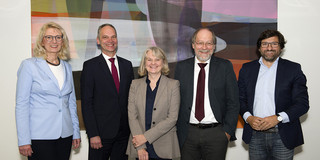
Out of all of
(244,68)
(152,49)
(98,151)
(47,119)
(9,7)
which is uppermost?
(9,7)

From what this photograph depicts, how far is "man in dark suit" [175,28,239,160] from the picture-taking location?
7.59 ft

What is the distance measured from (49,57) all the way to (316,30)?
3.57 metres

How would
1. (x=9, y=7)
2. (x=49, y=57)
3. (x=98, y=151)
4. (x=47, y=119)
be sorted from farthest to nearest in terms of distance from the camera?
(x=9, y=7) → (x=98, y=151) → (x=49, y=57) → (x=47, y=119)

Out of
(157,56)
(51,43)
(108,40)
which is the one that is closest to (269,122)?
(157,56)

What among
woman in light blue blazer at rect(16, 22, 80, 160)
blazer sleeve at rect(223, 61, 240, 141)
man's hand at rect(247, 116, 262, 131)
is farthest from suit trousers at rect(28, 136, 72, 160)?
man's hand at rect(247, 116, 262, 131)

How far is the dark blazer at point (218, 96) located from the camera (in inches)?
92.4

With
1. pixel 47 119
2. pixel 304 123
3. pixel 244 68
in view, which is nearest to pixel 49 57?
pixel 47 119

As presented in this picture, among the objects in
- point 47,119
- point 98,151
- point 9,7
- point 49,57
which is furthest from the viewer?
point 9,7

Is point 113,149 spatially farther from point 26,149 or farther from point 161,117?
point 26,149

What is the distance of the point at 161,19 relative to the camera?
3469 millimetres

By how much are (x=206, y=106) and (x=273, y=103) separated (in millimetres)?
663

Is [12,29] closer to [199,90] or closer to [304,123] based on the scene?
Result: [199,90]

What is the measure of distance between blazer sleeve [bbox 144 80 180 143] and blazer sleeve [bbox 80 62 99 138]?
564 millimetres

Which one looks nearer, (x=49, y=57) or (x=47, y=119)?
(x=47, y=119)
